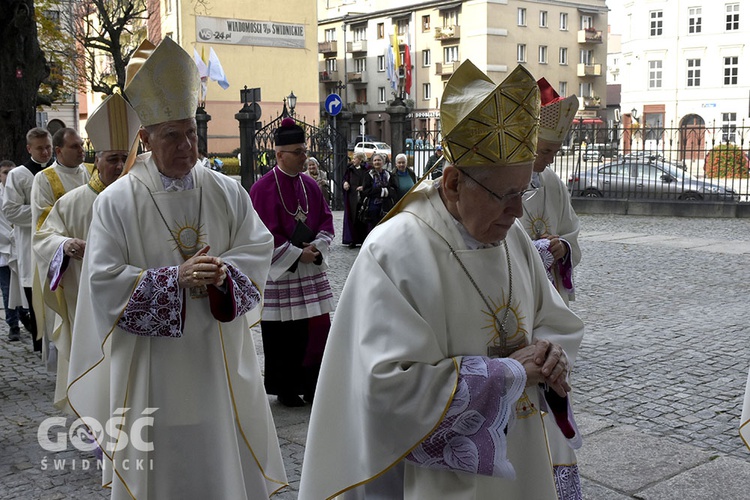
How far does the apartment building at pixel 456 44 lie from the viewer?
5581 cm

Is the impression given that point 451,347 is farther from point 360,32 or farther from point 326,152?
point 360,32

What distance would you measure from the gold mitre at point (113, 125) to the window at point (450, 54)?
54.1 meters

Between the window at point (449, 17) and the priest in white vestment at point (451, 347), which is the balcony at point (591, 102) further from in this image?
the priest in white vestment at point (451, 347)

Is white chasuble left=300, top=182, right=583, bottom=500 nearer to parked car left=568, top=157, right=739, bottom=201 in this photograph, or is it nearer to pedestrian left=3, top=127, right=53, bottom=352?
pedestrian left=3, top=127, right=53, bottom=352

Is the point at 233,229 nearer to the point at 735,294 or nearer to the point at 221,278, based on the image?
the point at 221,278

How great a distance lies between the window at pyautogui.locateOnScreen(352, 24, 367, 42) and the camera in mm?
64938

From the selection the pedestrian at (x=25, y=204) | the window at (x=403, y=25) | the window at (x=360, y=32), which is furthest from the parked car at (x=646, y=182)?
the window at (x=360, y=32)

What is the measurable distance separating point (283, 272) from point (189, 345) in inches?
84.3

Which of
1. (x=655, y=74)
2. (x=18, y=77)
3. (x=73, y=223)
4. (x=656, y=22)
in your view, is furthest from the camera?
(x=656, y=22)

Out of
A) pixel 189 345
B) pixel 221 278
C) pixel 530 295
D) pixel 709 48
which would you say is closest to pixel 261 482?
pixel 189 345

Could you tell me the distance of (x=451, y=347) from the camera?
258cm

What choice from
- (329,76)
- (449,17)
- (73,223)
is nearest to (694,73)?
(449,17)

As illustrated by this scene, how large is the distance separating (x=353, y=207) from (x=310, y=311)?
9.10 m

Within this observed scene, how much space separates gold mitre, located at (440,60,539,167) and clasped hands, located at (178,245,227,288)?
57.6 inches
